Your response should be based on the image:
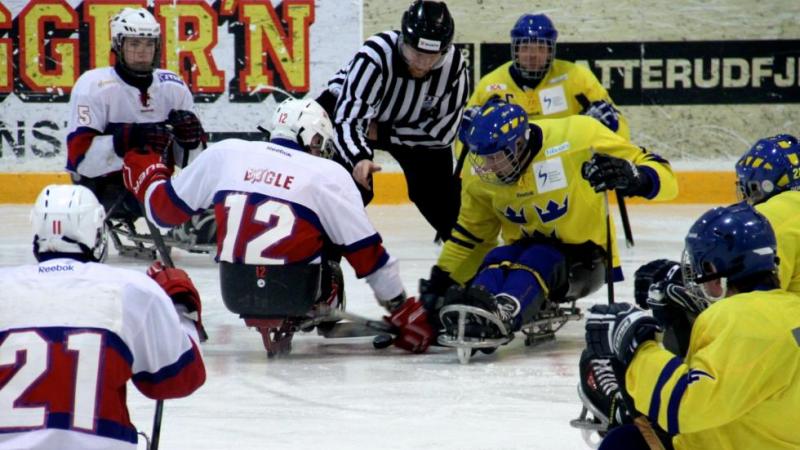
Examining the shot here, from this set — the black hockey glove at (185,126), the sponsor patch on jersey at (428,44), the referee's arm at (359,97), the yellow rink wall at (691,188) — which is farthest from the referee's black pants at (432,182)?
the yellow rink wall at (691,188)

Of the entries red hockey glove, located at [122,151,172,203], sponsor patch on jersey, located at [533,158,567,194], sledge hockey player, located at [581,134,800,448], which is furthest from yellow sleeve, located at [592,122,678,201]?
red hockey glove, located at [122,151,172,203]

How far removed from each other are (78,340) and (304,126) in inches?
95.8

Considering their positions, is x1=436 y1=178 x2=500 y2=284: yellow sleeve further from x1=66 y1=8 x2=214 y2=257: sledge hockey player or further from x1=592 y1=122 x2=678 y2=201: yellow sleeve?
x1=66 y1=8 x2=214 y2=257: sledge hockey player

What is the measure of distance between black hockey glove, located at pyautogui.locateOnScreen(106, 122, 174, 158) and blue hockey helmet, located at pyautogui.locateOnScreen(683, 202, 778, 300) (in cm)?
383

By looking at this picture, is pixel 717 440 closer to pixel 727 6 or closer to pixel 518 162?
pixel 518 162

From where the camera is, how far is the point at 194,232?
23.1 feet

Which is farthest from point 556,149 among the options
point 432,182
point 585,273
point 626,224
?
point 626,224

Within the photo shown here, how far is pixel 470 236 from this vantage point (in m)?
5.31

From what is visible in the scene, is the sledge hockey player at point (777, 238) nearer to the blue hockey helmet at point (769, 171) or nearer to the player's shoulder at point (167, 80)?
the blue hockey helmet at point (769, 171)

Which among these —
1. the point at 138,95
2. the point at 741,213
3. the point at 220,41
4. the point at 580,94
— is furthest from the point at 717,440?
the point at 220,41

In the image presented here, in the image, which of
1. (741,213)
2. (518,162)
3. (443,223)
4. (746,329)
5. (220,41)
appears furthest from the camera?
(220,41)

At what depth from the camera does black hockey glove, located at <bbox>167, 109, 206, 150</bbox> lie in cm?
648

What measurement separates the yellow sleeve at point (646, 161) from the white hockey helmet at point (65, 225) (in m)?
2.57

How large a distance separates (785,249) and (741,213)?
0.82 metres
